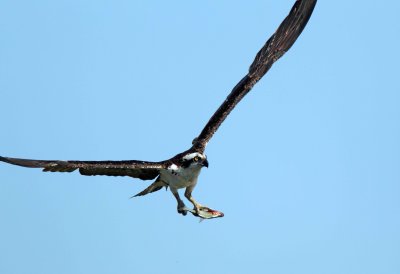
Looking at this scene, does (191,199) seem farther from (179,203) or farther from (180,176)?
(180,176)

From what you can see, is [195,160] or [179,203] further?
Answer: [179,203]

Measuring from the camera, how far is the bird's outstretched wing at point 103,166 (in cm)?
2722

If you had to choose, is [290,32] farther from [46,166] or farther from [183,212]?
[46,166]

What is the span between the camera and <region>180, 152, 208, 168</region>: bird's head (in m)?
29.8

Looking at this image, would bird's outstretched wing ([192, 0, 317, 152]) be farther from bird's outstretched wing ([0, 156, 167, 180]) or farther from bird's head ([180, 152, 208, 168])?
bird's outstretched wing ([0, 156, 167, 180])

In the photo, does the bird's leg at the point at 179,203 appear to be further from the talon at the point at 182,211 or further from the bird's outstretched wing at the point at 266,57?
the bird's outstretched wing at the point at 266,57

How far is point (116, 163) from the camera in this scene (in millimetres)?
28672

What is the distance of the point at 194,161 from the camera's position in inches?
1174

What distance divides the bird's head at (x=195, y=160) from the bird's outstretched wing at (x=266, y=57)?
1.16 metres

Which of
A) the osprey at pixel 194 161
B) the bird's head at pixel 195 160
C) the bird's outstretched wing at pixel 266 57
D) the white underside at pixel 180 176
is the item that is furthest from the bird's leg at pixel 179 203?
the bird's outstretched wing at pixel 266 57

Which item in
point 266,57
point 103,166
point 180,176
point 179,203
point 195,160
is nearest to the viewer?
point 103,166

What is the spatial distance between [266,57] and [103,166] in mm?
9187

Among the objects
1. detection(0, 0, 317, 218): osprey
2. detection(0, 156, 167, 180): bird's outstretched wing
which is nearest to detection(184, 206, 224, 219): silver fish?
detection(0, 0, 317, 218): osprey

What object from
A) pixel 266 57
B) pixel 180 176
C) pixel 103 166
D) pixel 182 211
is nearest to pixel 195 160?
pixel 180 176
